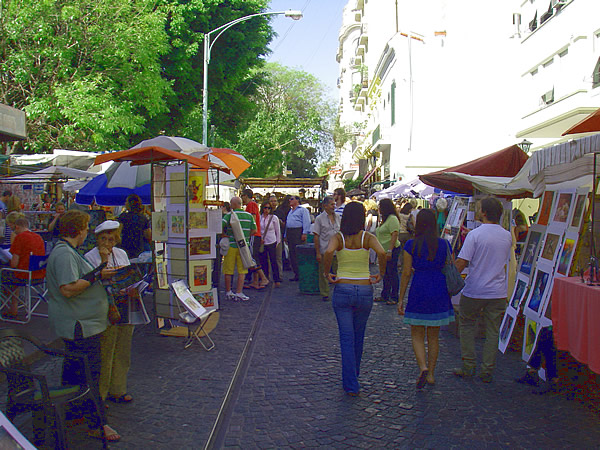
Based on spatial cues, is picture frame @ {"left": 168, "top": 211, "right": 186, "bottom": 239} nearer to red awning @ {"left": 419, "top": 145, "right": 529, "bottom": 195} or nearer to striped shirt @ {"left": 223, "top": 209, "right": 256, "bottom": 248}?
striped shirt @ {"left": 223, "top": 209, "right": 256, "bottom": 248}

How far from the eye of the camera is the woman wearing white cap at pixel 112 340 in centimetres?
480

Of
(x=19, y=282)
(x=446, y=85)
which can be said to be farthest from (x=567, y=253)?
(x=446, y=85)

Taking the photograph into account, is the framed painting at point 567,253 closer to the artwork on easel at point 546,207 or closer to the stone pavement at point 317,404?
the artwork on easel at point 546,207

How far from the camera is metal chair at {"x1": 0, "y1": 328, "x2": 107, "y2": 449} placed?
11.9ft

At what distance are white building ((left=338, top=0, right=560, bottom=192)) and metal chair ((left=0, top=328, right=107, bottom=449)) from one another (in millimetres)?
20841

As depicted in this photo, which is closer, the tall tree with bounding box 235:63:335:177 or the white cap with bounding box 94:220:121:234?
the white cap with bounding box 94:220:121:234

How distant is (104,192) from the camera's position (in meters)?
10.5

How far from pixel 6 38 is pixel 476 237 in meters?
14.4

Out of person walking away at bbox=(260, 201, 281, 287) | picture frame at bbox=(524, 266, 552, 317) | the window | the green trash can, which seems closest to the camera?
picture frame at bbox=(524, 266, 552, 317)

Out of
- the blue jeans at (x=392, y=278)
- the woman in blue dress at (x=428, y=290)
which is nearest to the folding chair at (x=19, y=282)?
the woman in blue dress at (x=428, y=290)

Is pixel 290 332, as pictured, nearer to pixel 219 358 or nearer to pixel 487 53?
pixel 219 358

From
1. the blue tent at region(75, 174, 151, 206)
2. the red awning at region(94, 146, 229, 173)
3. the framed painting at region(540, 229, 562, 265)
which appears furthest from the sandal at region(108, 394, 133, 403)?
the blue tent at region(75, 174, 151, 206)

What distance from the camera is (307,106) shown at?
171 feet

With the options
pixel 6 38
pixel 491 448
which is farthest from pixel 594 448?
pixel 6 38
